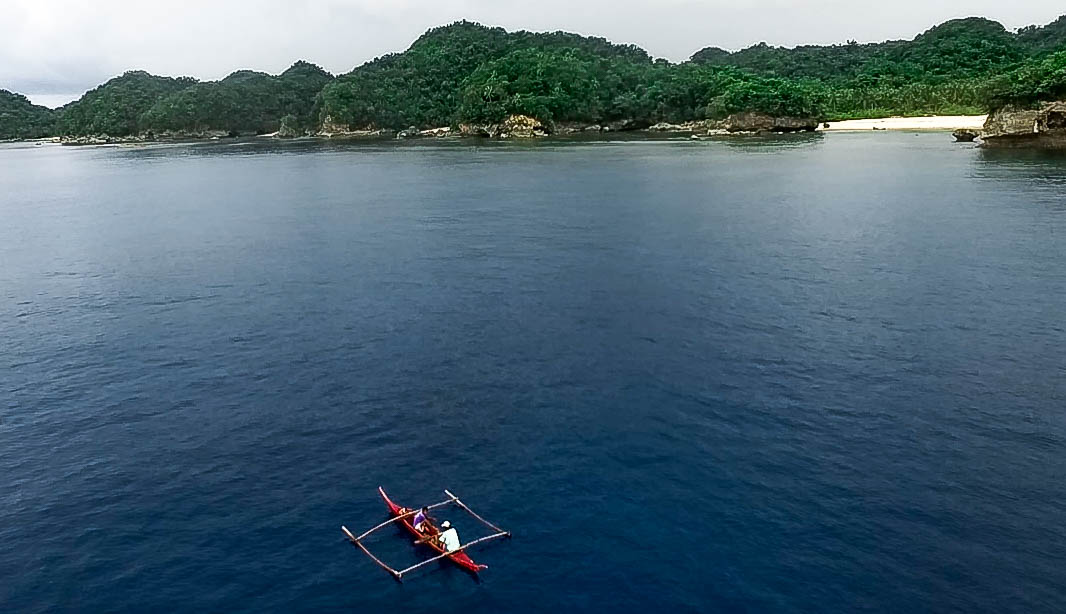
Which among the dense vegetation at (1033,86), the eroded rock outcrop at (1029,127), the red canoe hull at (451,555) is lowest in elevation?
the red canoe hull at (451,555)

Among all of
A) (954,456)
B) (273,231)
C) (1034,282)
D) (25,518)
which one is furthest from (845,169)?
(25,518)

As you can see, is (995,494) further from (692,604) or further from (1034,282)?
(1034,282)

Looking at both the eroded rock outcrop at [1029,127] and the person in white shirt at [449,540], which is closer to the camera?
the person in white shirt at [449,540]

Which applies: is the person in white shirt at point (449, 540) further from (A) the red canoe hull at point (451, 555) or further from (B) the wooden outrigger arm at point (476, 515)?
(B) the wooden outrigger arm at point (476, 515)

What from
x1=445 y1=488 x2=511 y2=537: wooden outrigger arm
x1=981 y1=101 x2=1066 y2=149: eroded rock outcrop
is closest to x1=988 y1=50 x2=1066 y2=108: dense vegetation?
x1=981 y1=101 x2=1066 y2=149: eroded rock outcrop

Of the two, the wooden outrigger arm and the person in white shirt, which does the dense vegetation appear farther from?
the person in white shirt

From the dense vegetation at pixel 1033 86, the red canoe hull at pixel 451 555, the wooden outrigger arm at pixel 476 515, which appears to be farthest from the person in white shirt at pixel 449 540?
the dense vegetation at pixel 1033 86
